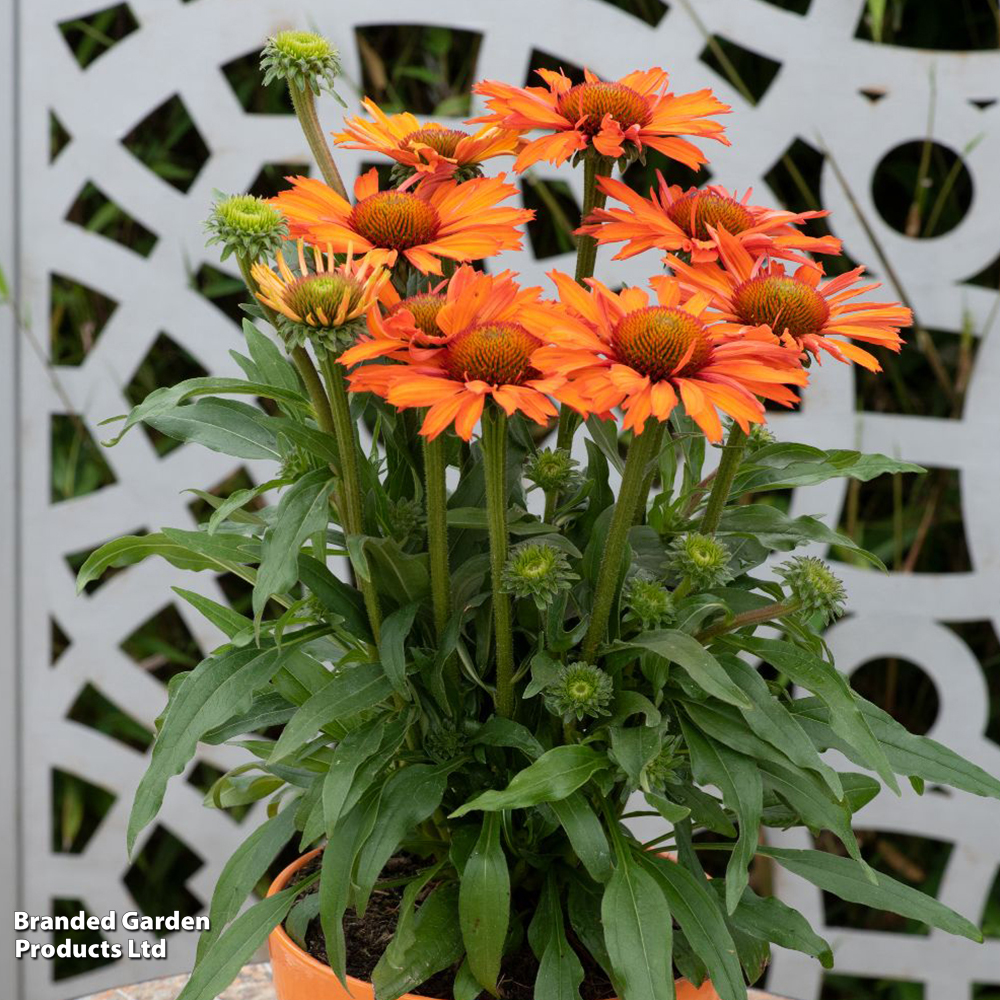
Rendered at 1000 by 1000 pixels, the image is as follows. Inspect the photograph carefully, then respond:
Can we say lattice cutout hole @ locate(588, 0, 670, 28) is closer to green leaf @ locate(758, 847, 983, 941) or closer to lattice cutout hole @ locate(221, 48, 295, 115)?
lattice cutout hole @ locate(221, 48, 295, 115)

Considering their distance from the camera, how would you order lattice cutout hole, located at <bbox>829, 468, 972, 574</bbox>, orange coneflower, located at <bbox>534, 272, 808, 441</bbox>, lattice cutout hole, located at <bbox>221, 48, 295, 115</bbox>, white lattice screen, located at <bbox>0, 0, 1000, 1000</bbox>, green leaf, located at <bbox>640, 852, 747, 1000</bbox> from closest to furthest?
orange coneflower, located at <bbox>534, 272, 808, 441</bbox> < green leaf, located at <bbox>640, 852, 747, 1000</bbox> < white lattice screen, located at <bbox>0, 0, 1000, 1000</bbox> < lattice cutout hole, located at <bbox>829, 468, 972, 574</bbox> < lattice cutout hole, located at <bbox>221, 48, 295, 115</bbox>

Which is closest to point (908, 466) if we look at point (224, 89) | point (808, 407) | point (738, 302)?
point (738, 302)

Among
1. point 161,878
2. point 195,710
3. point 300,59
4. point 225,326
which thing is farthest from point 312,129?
point 161,878

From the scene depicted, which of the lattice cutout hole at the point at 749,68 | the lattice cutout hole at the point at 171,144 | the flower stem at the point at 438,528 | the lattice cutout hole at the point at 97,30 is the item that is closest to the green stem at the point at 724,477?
the flower stem at the point at 438,528

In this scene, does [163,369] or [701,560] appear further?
[163,369]

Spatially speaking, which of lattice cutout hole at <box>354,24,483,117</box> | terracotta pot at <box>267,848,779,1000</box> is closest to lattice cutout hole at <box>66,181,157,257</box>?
lattice cutout hole at <box>354,24,483,117</box>

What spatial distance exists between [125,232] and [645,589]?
0.94 m

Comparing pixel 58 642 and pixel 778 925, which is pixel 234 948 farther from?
pixel 58 642

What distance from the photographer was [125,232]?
1.28 metres

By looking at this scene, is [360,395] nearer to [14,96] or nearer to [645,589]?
[645,589]

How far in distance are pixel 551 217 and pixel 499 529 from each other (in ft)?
2.43

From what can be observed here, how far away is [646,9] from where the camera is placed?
1158mm

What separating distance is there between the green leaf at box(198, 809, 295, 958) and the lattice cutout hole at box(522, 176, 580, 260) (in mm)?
669

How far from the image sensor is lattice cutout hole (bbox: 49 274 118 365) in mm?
1249
